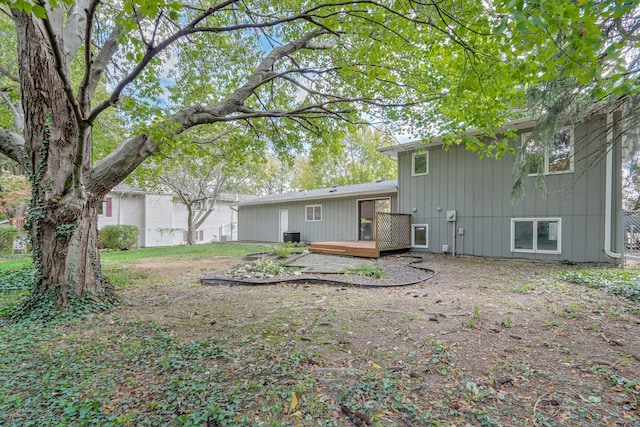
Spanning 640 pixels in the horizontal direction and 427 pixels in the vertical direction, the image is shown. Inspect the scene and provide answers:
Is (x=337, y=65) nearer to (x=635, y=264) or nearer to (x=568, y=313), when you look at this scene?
(x=568, y=313)

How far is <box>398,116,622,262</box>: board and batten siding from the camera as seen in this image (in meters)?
6.80

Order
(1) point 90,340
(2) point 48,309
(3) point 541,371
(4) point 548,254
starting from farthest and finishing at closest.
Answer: (4) point 548,254 → (2) point 48,309 → (1) point 90,340 → (3) point 541,371

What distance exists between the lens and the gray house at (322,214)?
11.7 m

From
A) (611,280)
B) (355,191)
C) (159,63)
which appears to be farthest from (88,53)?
(355,191)

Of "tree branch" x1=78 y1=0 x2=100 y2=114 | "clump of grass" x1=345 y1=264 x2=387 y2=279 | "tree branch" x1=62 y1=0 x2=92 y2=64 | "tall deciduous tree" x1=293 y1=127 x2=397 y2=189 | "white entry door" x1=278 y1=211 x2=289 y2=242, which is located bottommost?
"clump of grass" x1=345 y1=264 x2=387 y2=279

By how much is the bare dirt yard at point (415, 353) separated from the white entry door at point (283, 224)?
413 inches

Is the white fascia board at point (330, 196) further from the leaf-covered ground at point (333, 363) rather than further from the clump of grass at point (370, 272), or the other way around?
the leaf-covered ground at point (333, 363)

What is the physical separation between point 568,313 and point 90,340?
543cm

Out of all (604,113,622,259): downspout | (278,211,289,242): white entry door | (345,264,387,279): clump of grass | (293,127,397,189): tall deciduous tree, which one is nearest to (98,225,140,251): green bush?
(278,211,289,242): white entry door

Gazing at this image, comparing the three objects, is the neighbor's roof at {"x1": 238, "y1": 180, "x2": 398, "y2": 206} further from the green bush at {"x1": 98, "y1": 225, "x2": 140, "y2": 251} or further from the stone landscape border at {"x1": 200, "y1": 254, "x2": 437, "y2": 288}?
the green bush at {"x1": 98, "y1": 225, "x2": 140, "y2": 251}

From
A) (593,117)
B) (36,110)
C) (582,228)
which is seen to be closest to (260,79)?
(36,110)

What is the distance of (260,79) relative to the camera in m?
5.19

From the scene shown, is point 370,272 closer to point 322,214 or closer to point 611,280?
point 611,280

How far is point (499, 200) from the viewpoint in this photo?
8211 mm
